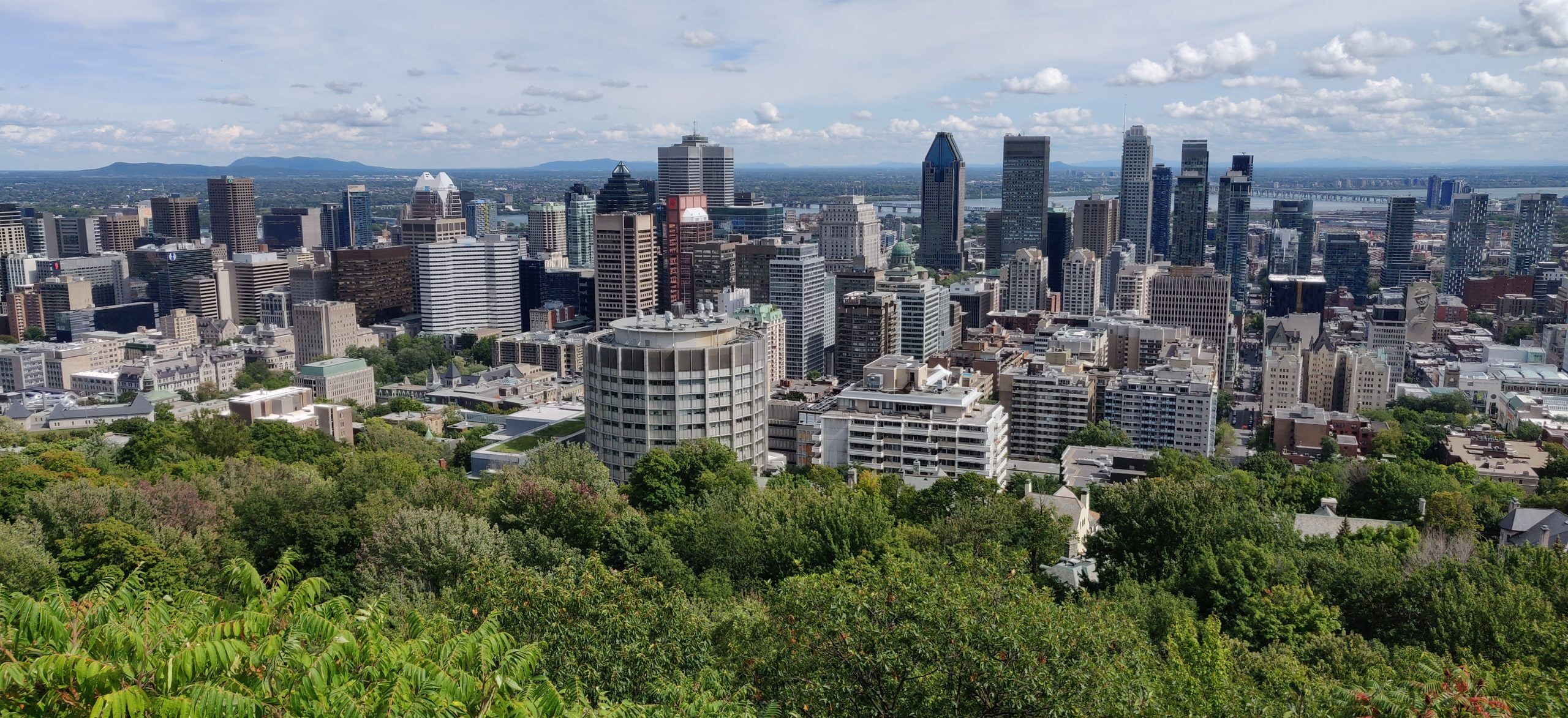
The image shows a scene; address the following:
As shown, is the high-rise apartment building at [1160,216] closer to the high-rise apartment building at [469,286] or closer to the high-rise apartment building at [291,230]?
the high-rise apartment building at [469,286]

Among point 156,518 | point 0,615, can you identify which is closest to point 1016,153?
point 156,518

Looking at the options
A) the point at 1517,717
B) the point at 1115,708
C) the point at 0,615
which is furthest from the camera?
the point at 1517,717

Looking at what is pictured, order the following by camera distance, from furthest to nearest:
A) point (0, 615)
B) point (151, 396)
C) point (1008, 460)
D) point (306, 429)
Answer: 1. point (151, 396)
2. point (1008, 460)
3. point (306, 429)
4. point (0, 615)

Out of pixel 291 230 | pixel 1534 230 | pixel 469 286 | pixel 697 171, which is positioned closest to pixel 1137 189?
pixel 1534 230

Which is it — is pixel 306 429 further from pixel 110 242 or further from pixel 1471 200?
pixel 1471 200

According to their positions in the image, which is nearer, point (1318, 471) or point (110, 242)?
point (1318, 471)

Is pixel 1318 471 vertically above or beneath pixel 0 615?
beneath
